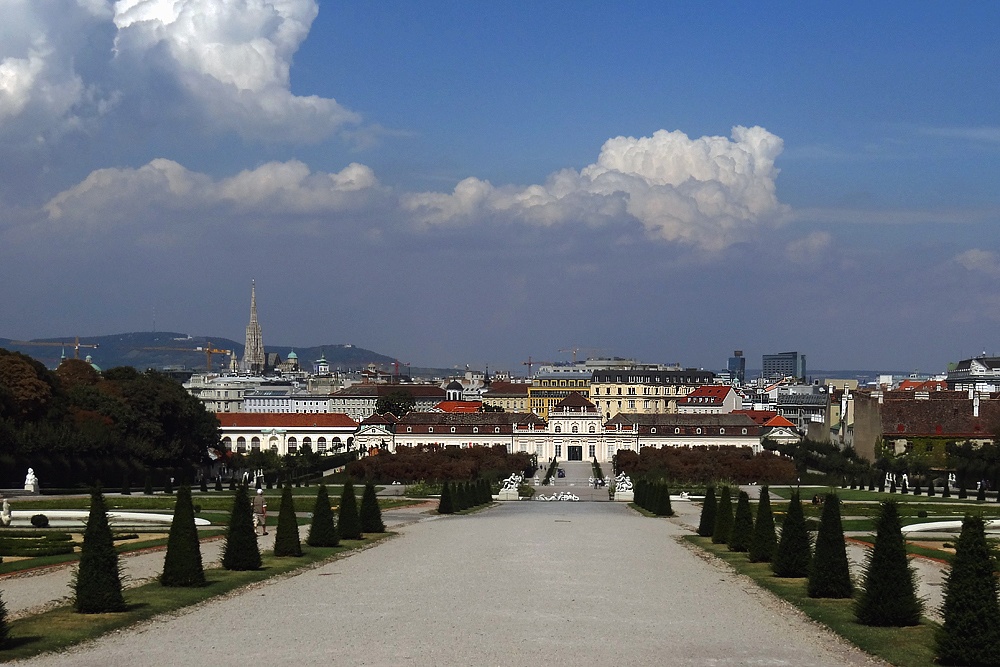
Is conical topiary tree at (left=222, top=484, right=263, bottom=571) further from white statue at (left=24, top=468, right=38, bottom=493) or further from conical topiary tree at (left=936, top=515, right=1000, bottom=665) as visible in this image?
white statue at (left=24, top=468, right=38, bottom=493)

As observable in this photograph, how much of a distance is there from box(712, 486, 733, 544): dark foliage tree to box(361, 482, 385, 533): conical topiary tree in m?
8.77

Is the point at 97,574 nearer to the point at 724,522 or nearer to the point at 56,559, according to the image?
the point at 56,559

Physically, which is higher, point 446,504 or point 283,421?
point 283,421

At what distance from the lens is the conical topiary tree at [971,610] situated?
1426cm

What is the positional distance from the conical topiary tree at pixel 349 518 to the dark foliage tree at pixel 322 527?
6.00 feet

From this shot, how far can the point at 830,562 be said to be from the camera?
64.7ft

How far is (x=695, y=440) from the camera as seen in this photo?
12362cm

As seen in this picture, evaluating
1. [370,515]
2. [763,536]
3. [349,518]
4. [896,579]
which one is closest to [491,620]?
[896,579]

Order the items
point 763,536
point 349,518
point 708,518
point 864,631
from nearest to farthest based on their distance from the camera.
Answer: point 864,631 → point 763,536 → point 349,518 → point 708,518

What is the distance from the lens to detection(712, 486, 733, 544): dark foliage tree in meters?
30.5

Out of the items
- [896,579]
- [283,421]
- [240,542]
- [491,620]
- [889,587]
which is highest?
[283,421]

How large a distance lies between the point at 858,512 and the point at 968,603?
3177 cm

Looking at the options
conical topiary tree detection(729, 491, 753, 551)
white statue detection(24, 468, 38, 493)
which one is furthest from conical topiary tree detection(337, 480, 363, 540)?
white statue detection(24, 468, 38, 493)

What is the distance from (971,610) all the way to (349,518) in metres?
18.8
